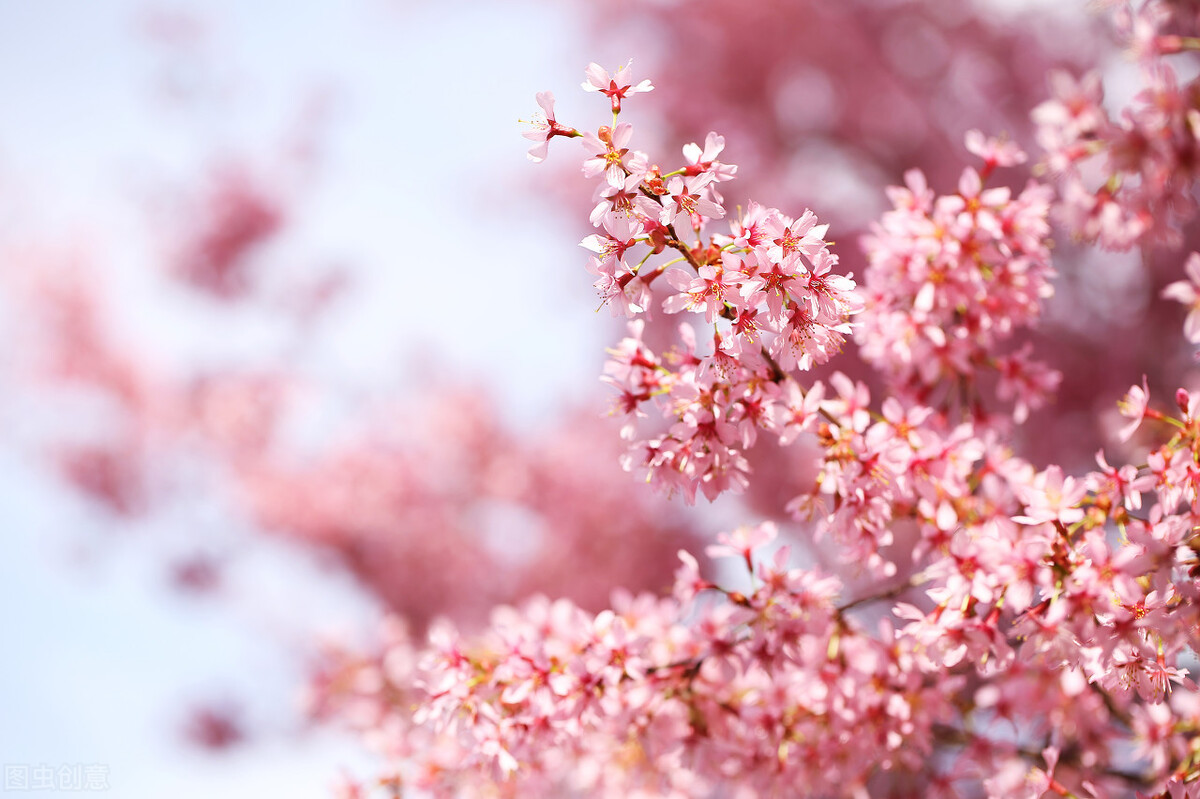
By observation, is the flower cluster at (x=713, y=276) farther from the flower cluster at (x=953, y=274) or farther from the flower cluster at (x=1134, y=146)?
the flower cluster at (x=1134, y=146)

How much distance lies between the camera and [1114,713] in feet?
5.53

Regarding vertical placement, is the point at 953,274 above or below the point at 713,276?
above

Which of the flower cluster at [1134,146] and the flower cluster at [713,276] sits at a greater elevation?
the flower cluster at [1134,146]

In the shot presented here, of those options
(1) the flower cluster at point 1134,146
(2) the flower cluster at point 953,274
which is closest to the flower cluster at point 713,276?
(2) the flower cluster at point 953,274

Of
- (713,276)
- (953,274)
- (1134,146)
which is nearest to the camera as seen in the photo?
(713,276)

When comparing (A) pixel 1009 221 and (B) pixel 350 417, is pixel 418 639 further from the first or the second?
(A) pixel 1009 221

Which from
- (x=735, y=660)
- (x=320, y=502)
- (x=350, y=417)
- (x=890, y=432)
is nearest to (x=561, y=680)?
→ (x=735, y=660)

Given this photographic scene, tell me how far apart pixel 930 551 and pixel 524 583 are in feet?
13.6

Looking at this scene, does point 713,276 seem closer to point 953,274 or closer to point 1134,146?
point 953,274

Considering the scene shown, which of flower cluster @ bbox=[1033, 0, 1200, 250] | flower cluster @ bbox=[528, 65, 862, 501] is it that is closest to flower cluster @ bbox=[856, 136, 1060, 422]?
flower cluster @ bbox=[1033, 0, 1200, 250]

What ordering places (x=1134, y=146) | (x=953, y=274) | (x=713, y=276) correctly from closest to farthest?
1. (x=713, y=276)
2. (x=1134, y=146)
3. (x=953, y=274)

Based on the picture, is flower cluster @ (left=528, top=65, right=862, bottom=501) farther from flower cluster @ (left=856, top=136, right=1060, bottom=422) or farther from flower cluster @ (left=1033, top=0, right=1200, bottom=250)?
flower cluster @ (left=1033, top=0, right=1200, bottom=250)

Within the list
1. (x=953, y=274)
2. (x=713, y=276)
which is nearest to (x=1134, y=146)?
(x=953, y=274)

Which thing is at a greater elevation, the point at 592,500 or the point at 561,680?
the point at 592,500
